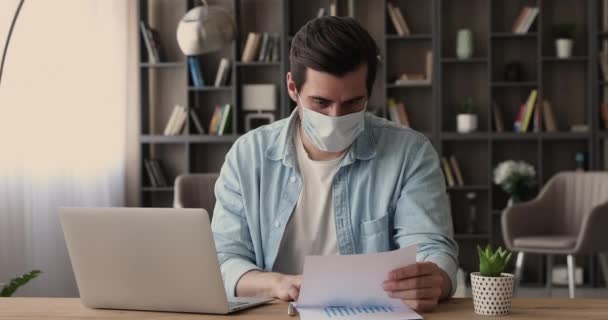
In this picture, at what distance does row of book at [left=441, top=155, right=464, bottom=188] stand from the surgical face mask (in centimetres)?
437

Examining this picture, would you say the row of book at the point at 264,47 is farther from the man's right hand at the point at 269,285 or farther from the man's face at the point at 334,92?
the man's right hand at the point at 269,285

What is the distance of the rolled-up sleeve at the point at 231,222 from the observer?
2139 millimetres

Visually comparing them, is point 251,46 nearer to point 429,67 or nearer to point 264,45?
point 264,45

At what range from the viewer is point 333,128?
2.08 meters

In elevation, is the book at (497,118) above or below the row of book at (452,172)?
above

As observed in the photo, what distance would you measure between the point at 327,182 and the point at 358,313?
1.84 feet

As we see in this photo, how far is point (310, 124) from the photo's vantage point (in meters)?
2.11

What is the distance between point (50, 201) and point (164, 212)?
3.98m

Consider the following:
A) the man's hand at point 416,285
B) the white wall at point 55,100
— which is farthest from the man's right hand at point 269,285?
the white wall at point 55,100

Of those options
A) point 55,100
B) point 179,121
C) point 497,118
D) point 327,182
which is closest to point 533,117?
point 497,118

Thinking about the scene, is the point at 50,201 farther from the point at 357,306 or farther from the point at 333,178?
the point at 357,306

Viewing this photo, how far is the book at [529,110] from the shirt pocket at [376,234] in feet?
14.6

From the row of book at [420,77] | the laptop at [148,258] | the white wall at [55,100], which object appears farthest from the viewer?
the row of book at [420,77]

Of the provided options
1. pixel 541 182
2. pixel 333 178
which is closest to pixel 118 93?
pixel 541 182
